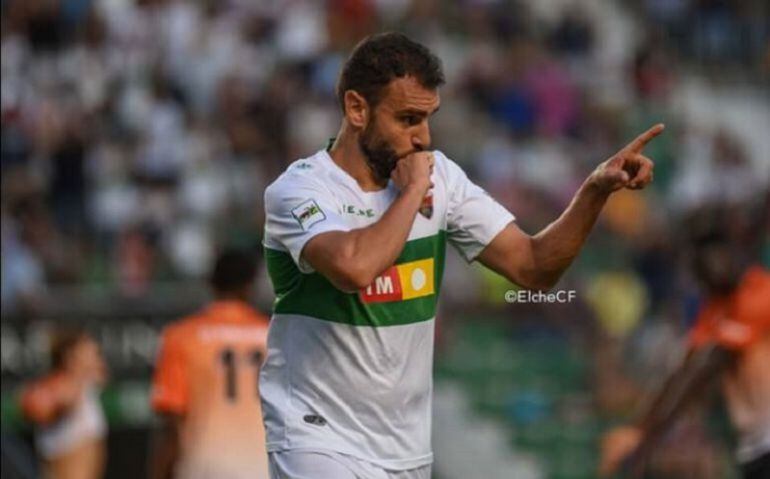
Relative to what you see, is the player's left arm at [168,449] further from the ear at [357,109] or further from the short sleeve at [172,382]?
the ear at [357,109]

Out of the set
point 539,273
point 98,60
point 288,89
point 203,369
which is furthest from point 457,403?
point 539,273

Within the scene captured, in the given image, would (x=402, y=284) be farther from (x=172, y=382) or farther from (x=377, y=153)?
(x=172, y=382)

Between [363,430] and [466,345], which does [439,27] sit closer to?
[466,345]

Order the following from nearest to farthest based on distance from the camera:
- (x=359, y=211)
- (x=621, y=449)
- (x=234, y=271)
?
(x=359, y=211) → (x=621, y=449) → (x=234, y=271)

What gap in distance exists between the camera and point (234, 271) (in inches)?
393

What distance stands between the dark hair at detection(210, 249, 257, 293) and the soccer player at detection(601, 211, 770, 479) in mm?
2085

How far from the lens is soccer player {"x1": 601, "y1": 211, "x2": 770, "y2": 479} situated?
944 centimetres

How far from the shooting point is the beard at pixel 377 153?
612 centimetres

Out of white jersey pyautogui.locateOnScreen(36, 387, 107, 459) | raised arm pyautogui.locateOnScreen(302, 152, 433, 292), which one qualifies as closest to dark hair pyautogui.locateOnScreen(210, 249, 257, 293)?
white jersey pyautogui.locateOnScreen(36, 387, 107, 459)

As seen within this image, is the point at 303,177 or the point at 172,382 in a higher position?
the point at 303,177

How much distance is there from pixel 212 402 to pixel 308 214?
12.8ft

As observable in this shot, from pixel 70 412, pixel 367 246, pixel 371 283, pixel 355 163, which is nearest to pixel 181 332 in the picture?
pixel 70 412

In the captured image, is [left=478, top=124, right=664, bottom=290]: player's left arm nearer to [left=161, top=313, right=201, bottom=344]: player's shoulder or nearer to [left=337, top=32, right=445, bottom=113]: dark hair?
[left=337, top=32, right=445, bottom=113]: dark hair

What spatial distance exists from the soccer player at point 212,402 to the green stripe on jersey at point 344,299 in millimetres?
3512
